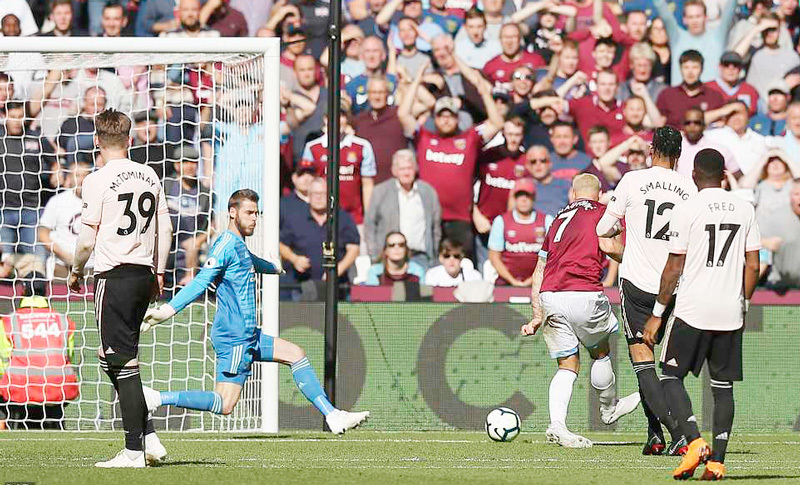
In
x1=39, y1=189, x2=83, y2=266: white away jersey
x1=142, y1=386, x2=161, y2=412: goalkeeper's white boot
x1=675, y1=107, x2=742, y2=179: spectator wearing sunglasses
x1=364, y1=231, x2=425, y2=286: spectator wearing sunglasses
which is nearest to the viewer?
x1=142, y1=386, x2=161, y2=412: goalkeeper's white boot

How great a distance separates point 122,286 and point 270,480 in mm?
1480

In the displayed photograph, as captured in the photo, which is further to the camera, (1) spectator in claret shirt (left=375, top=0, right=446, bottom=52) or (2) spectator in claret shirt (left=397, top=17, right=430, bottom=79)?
(1) spectator in claret shirt (left=375, top=0, right=446, bottom=52)

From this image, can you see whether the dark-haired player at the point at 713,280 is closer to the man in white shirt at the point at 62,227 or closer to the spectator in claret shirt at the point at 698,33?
the man in white shirt at the point at 62,227

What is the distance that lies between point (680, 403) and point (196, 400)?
3787mm

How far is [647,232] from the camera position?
8.67 metres

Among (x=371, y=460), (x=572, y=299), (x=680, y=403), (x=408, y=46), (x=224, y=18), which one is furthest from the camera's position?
(x=224, y=18)

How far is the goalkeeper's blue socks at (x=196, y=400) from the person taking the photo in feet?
31.7

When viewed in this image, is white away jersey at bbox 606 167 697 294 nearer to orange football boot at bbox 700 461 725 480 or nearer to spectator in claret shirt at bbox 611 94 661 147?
orange football boot at bbox 700 461 725 480

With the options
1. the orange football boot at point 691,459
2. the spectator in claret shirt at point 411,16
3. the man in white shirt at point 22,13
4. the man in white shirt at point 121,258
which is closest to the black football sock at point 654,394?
the orange football boot at point 691,459

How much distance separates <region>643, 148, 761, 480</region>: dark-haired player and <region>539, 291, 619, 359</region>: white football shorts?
6.84 ft

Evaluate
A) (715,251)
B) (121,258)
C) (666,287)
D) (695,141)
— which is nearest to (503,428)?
(666,287)

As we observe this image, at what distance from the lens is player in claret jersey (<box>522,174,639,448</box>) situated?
31.0 feet

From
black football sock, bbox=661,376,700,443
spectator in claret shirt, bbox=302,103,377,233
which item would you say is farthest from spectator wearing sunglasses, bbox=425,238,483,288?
black football sock, bbox=661,376,700,443

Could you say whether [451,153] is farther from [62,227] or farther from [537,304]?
[537,304]
